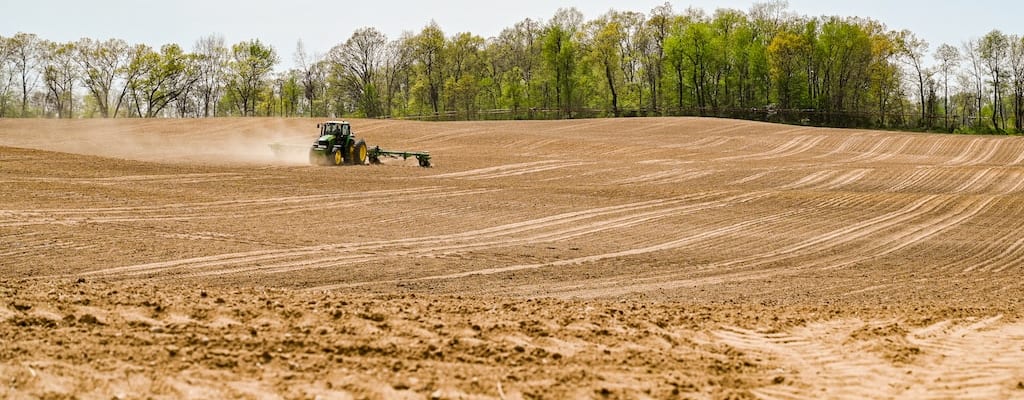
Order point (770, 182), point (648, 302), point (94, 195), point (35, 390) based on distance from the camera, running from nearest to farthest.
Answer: point (35, 390)
point (648, 302)
point (94, 195)
point (770, 182)

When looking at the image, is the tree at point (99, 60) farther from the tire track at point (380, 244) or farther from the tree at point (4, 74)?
the tire track at point (380, 244)

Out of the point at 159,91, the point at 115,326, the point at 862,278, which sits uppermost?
the point at 159,91

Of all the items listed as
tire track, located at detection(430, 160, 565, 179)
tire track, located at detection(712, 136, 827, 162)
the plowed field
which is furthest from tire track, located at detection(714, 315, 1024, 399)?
tire track, located at detection(712, 136, 827, 162)

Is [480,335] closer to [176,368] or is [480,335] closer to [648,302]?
[176,368]

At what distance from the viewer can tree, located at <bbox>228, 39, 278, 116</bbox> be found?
103938 mm

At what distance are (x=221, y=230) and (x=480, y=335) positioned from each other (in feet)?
39.3

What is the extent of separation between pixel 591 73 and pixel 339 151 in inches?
2658

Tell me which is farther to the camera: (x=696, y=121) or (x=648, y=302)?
(x=696, y=121)

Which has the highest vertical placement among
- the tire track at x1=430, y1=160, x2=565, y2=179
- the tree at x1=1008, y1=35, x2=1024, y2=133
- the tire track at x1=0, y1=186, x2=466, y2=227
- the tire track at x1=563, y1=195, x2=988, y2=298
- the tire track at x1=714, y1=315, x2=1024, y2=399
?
the tree at x1=1008, y1=35, x2=1024, y2=133

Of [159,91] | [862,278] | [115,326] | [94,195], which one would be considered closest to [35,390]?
[115,326]

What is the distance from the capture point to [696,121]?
68.6 metres

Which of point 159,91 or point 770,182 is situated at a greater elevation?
point 159,91

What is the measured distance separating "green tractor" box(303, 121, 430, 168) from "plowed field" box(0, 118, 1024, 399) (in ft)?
6.59

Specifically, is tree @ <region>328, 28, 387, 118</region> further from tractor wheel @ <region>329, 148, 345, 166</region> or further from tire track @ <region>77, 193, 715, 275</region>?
tire track @ <region>77, 193, 715, 275</region>
